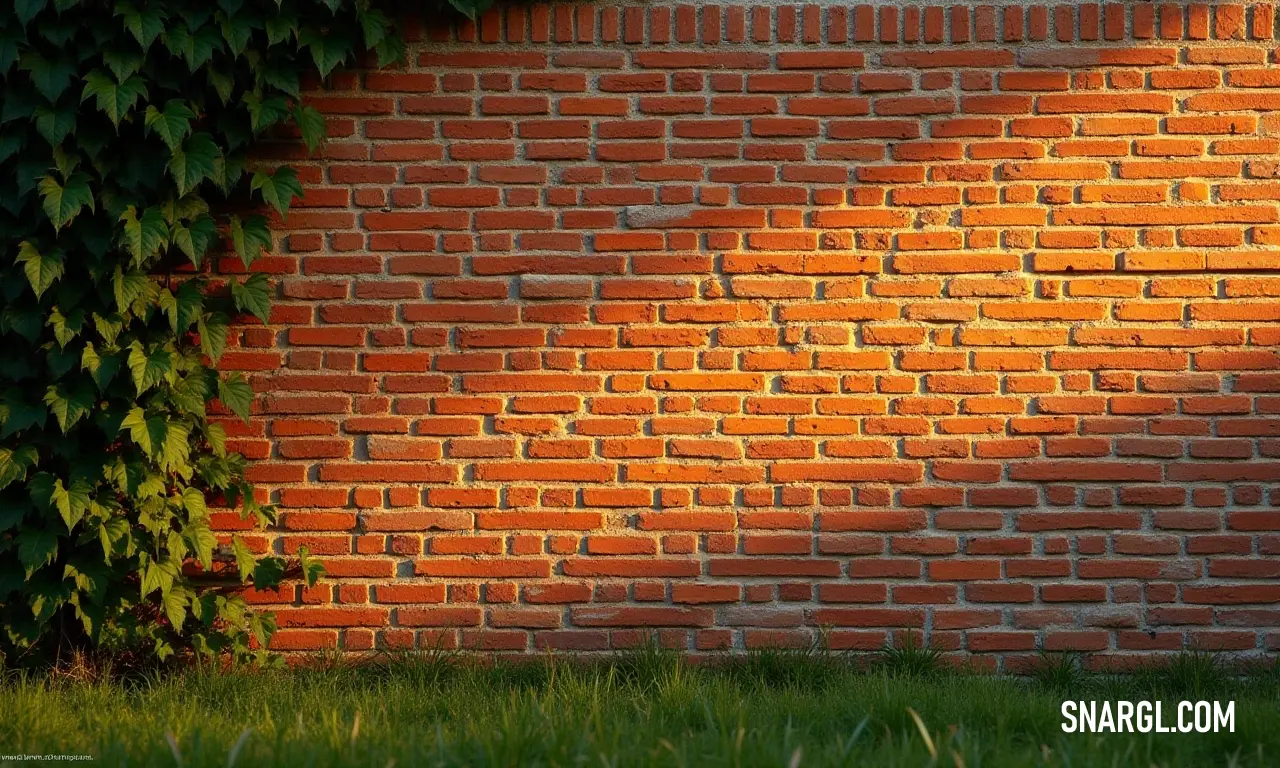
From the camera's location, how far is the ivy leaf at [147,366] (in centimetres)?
341

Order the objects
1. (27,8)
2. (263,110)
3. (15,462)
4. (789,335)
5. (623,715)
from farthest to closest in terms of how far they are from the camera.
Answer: (789,335)
(263,110)
(15,462)
(27,8)
(623,715)

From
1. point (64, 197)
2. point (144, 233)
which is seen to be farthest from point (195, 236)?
point (64, 197)

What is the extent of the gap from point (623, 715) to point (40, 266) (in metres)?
2.25

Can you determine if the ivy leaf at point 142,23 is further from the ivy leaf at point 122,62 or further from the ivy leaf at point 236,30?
the ivy leaf at point 236,30

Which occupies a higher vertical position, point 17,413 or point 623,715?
point 17,413

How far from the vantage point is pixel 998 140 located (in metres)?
3.73

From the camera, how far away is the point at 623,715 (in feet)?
9.96

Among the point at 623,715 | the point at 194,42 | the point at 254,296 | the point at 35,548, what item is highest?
the point at 194,42

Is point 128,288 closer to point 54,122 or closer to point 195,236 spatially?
point 195,236

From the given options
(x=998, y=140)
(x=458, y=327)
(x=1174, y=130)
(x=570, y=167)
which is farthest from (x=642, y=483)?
(x=1174, y=130)

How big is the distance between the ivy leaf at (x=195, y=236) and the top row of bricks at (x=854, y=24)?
96 centimetres

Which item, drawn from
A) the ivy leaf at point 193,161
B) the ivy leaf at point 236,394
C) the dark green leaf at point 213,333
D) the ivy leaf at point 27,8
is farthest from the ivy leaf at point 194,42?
the ivy leaf at point 236,394

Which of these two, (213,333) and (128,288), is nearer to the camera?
(128,288)

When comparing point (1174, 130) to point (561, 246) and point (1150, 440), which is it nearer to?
point (1150, 440)
